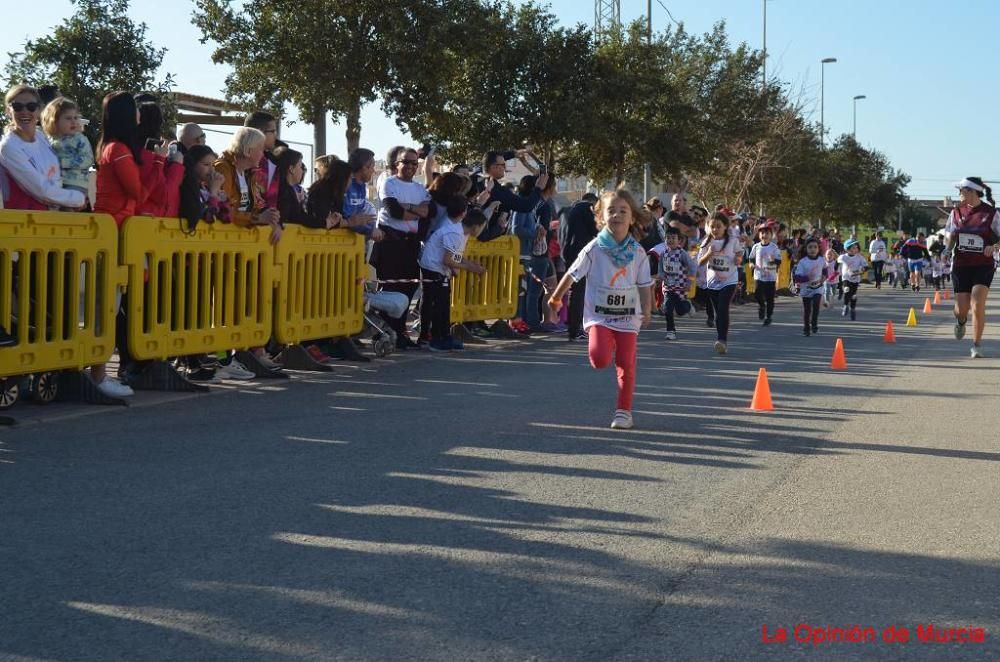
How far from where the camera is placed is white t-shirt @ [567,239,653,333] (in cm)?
976

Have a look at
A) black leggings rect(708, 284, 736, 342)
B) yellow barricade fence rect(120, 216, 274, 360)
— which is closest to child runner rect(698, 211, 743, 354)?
black leggings rect(708, 284, 736, 342)

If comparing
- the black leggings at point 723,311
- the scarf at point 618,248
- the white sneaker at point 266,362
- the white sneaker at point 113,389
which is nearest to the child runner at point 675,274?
the black leggings at point 723,311

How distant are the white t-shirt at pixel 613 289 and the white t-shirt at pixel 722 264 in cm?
793

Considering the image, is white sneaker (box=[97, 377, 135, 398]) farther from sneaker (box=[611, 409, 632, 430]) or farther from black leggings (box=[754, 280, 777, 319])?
black leggings (box=[754, 280, 777, 319])

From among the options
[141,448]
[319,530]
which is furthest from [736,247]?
[319,530]

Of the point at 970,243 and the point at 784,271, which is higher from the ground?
the point at 970,243

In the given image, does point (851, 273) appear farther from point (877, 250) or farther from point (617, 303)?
point (877, 250)

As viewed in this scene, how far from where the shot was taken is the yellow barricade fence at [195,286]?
1059 centimetres

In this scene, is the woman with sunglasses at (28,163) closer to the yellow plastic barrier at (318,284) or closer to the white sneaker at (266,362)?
the white sneaker at (266,362)

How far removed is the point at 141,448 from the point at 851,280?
20467mm

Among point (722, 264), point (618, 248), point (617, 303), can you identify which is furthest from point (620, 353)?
point (722, 264)

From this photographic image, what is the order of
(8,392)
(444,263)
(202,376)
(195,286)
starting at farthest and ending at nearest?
(444,263), (202,376), (195,286), (8,392)

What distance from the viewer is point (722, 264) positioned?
1797cm

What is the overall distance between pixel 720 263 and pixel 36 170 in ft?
33.3
